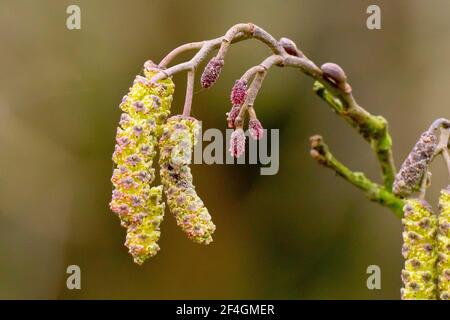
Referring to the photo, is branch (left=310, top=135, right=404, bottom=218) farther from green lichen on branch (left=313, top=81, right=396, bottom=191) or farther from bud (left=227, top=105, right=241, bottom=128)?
bud (left=227, top=105, right=241, bottom=128)

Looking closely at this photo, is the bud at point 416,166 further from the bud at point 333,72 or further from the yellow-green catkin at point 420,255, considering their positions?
the bud at point 333,72

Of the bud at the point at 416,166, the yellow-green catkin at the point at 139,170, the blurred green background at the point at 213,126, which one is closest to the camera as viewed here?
the yellow-green catkin at the point at 139,170

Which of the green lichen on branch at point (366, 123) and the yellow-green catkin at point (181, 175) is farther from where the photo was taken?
the green lichen on branch at point (366, 123)

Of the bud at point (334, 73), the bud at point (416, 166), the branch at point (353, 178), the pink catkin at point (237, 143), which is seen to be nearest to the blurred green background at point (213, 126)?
the branch at point (353, 178)

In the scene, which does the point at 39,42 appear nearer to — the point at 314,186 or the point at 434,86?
the point at 314,186

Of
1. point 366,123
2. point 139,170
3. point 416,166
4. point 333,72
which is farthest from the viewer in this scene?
point 366,123

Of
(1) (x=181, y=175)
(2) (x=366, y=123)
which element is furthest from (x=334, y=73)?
(1) (x=181, y=175)

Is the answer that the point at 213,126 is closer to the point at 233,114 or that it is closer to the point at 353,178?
the point at 353,178
